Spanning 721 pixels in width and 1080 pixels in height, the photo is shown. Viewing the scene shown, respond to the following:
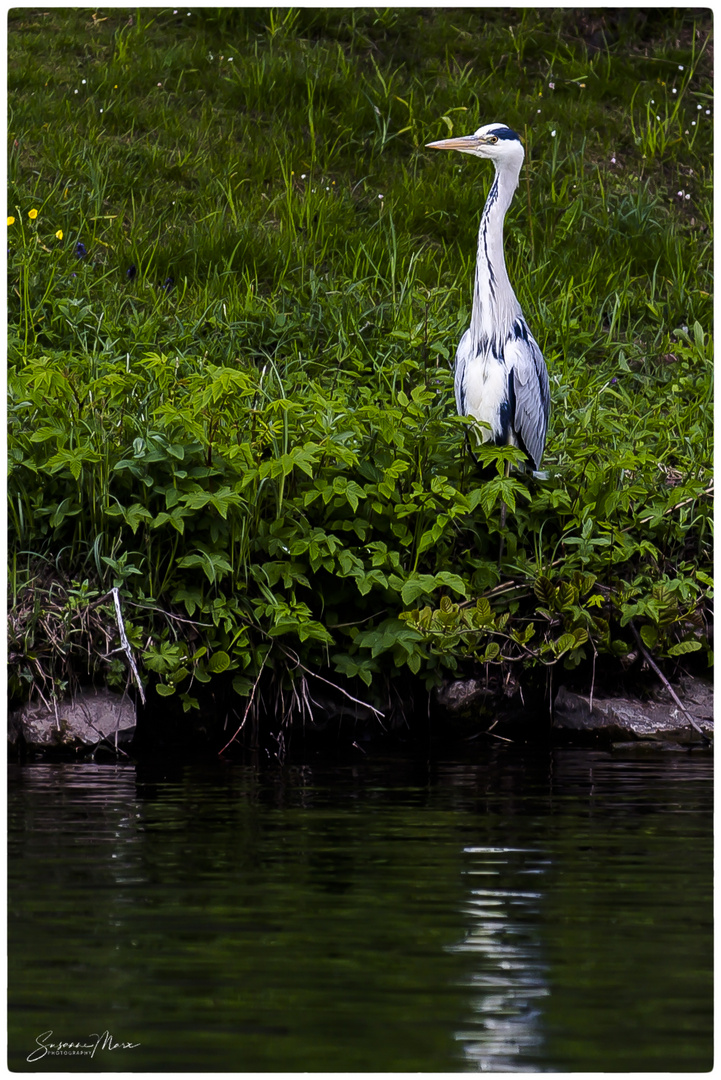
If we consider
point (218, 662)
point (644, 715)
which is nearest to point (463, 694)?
point (644, 715)

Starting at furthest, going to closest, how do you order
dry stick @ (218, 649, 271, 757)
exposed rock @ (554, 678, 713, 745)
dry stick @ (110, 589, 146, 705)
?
1. exposed rock @ (554, 678, 713, 745)
2. dry stick @ (218, 649, 271, 757)
3. dry stick @ (110, 589, 146, 705)

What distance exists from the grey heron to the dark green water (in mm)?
1739

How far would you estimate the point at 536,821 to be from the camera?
3.92 metres

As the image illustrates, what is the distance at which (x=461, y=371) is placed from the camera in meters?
5.84

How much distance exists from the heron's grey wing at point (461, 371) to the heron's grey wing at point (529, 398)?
197mm

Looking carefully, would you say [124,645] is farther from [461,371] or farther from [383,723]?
[461,371]

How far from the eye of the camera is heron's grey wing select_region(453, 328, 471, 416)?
578 centimetres

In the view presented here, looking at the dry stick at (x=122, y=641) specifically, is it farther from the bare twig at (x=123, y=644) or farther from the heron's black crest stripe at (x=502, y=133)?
the heron's black crest stripe at (x=502, y=133)

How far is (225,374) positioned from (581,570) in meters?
1.65

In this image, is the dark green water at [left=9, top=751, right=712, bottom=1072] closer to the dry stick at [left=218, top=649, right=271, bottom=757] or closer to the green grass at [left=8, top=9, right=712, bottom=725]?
the dry stick at [left=218, top=649, right=271, bottom=757]

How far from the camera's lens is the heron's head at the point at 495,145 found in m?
5.96

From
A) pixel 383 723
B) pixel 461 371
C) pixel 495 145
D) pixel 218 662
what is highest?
pixel 495 145

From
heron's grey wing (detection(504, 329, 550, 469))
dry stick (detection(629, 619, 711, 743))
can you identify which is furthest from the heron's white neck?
dry stick (detection(629, 619, 711, 743))

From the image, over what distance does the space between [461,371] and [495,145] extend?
3.61 ft
